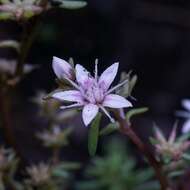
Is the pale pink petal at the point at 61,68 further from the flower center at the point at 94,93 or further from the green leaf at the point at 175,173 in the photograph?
the green leaf at the point at 175,173

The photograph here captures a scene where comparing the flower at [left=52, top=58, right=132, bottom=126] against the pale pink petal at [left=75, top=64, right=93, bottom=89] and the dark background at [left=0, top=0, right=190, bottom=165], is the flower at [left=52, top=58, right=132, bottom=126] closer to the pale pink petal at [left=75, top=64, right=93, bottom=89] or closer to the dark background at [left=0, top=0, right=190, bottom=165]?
the pale pink petal at [left=75, top=64, right=93, bottom=89]

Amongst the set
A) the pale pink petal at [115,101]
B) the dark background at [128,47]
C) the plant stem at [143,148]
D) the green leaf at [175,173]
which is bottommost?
the dark background at [128,47]

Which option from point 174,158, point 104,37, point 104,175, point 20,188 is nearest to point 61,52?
point 104,37

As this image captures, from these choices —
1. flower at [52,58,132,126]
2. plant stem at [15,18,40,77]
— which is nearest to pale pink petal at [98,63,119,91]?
flower at [52,58,132,126]

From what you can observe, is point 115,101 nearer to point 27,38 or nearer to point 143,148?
point 143,148

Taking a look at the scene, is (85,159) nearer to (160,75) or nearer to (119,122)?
(160,75)

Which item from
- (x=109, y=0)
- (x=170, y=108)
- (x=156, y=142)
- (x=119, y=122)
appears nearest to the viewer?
(x=119, y=122)

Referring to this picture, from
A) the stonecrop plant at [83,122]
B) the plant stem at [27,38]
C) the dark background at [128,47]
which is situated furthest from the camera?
the dark background at [128,47]

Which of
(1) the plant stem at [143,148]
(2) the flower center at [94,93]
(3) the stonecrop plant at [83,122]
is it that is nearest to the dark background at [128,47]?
(3) the stonecrop plant at [83,122]
